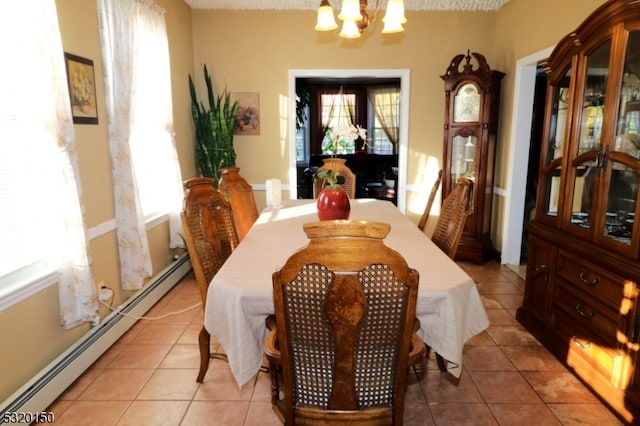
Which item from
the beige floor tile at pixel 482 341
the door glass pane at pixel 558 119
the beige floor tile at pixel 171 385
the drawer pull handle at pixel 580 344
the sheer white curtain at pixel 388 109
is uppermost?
the sheer white curtain at pixel 388 109

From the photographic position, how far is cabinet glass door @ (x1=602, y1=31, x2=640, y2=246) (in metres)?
2.04

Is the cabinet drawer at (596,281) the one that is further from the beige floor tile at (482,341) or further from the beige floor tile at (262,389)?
the beige floor tile at (262,389)

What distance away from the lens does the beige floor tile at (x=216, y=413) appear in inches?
78.9

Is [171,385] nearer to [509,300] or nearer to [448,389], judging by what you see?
[448,389]

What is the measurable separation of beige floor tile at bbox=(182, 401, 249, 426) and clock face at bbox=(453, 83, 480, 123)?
358cm

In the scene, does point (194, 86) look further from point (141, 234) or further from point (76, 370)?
point (76, 370)

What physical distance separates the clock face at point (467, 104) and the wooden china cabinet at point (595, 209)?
5.27 ft

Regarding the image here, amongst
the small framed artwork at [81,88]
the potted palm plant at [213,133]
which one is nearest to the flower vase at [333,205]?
the small framed artwork at [81,88]

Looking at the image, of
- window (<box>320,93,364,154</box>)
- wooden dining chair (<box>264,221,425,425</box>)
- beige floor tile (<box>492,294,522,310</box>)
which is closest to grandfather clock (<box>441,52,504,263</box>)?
beige floor tile (<box>492,294,522,310</box>)

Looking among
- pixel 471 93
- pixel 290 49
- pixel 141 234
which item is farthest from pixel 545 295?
pixel 290 49

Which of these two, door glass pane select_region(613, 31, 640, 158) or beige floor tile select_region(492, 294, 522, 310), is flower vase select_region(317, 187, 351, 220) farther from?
beige floor tile select_region(492, 294, 522, 310)

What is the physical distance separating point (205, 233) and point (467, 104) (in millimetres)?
3377

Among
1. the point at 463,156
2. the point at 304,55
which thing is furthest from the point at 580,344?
the point at 304,55

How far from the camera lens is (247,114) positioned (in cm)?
480
